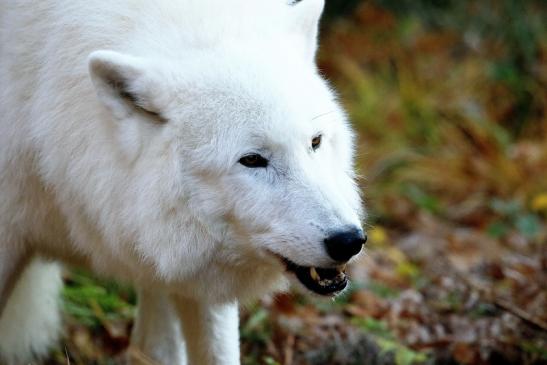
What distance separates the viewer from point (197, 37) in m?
3.49

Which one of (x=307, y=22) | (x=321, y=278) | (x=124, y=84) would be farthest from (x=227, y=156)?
(x=307, y=22)

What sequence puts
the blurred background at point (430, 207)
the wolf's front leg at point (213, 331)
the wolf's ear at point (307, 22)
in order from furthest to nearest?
the blurred background at point (430, 207) → the wolf's front leg at point (213, 331) → the wolf's ear at point (307, 22)

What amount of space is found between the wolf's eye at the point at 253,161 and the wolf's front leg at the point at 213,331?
0.97 m

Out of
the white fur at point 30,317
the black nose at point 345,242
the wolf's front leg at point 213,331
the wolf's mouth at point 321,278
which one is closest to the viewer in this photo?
the black nose at point 345,242

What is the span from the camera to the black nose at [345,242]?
316 cm

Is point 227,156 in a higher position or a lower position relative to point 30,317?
higher

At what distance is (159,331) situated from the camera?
4.54 m

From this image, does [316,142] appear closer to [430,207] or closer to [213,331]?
[213,331]

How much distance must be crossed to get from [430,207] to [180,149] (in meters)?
4.79

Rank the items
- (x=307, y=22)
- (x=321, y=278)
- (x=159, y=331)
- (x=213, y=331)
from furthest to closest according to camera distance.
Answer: (x=159, y=331), (x=213, y=331), (x=307, y=22), (x=321, y=278)

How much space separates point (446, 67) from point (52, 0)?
21.3 feet

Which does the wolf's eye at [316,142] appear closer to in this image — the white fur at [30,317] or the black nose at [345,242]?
the black nose at [345,242]

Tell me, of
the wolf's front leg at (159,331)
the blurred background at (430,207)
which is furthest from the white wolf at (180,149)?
the blurred background at (430,207)

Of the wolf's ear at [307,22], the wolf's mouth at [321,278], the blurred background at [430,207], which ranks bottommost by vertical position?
the blurred background at [430,207]
